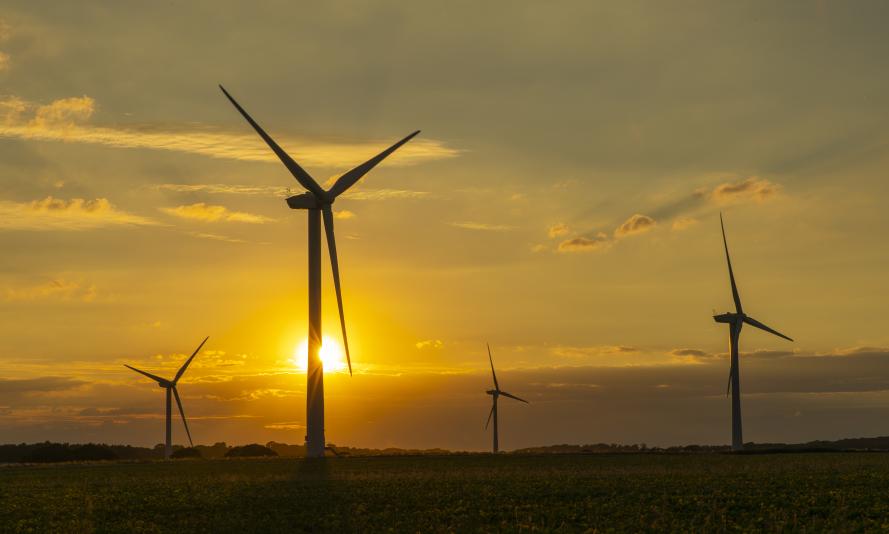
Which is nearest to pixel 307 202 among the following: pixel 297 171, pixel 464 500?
pixel 297 171

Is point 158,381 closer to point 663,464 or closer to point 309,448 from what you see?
point 309,448

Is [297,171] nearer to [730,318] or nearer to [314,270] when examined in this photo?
[314,270]

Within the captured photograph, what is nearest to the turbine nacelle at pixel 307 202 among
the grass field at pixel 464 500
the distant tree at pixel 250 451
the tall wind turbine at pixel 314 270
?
the tall wind turbine at pixel 314 270

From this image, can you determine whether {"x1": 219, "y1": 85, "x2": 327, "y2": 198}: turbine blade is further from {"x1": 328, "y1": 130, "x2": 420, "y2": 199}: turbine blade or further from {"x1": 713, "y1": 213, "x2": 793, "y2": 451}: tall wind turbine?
{"x1": 713, "y1": 213, "x2": 793, "y2": 451}: tall wind turbine

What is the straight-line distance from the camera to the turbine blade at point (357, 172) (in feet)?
358

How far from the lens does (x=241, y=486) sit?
70.9 meters

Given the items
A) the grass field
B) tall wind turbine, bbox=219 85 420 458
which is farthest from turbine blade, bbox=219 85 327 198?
the grass field

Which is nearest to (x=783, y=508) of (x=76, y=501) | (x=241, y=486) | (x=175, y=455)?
(x=241, y=486)

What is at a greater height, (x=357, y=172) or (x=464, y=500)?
(x=357, y=172)

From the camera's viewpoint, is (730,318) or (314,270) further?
(730,318)

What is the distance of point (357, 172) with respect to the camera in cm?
11075

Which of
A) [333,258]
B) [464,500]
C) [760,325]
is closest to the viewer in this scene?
[464,500]

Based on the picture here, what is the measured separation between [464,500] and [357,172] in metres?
58.3

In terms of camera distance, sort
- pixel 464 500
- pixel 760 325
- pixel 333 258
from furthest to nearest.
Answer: pixel 760 325 < pixel 333 258 < pixel 464 500
